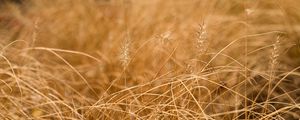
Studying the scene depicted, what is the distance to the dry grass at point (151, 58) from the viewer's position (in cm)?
222

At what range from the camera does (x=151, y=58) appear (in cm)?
306

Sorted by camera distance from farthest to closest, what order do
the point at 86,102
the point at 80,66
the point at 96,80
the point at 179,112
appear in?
the point at 80,66 → the point at 96,80 → the point at 86,102 → the point at 179,112

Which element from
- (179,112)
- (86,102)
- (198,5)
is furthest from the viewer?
(198,5)

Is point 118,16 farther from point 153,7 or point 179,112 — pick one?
point 179,112

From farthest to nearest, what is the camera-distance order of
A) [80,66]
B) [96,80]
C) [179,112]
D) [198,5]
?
1. [198,5]
2. [80,66]
3. [96,80]
4. [179,112]

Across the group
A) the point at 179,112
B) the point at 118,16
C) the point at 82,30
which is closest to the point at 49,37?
the point at 82,30

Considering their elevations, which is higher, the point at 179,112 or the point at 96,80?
the point at 179,112

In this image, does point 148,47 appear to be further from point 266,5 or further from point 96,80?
point 266,5

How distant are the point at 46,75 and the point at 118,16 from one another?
1271 mm

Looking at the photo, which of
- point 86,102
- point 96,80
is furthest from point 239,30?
point 86,102

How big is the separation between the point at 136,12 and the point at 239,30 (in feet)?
2.72

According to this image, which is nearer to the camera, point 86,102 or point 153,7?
point 86,102

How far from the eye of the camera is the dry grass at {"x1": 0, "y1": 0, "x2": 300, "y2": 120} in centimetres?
222

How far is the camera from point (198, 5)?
3598 millimetres
